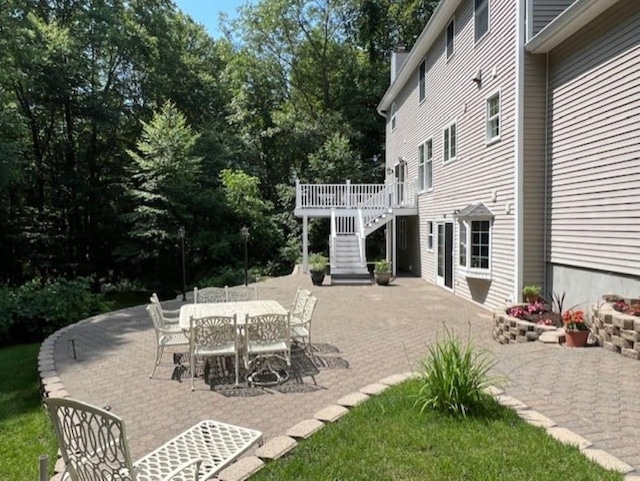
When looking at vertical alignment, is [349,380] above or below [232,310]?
below

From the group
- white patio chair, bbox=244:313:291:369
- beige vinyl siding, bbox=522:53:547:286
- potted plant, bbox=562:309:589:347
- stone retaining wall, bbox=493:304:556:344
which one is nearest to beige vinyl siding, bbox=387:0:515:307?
beige vinyl siding, bbox=522:53:547:286

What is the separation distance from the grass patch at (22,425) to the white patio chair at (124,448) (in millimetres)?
1528

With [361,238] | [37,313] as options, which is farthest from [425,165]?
[37,313]

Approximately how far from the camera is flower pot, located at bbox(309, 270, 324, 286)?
1420 cm

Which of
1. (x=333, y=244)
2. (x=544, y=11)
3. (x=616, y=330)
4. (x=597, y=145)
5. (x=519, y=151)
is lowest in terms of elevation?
(x=616, y=330)

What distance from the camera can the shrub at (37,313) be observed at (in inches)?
376

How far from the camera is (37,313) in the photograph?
977 cm

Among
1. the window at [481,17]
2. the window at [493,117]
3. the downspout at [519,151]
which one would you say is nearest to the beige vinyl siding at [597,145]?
the downspout at [519,151]

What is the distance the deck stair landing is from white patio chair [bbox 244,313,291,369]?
8867 millimetres

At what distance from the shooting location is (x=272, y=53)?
28344 mm

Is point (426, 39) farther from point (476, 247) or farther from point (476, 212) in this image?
point (476, 247)

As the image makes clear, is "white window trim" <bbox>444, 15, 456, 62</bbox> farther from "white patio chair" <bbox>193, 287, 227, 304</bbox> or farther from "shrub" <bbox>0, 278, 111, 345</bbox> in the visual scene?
"shrub" <bbox>0, 278, 111, 345</bbox>

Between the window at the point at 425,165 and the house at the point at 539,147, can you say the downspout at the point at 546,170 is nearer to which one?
the house at the point at 539,147

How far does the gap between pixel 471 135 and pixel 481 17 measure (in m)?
2.73
